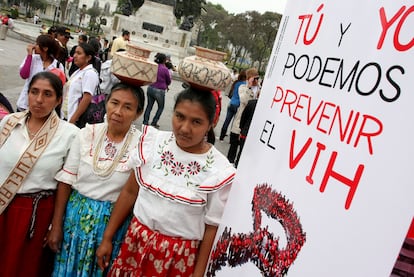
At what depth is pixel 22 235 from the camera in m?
2.29

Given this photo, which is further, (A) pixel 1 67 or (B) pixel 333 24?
(A) pixel 1 67

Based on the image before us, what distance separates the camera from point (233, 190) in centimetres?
176

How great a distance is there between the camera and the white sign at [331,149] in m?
0.94

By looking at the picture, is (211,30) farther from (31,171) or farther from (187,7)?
(31,171)

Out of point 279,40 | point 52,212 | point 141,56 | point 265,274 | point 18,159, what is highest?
point 279,40

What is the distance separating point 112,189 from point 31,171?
0.49 meters

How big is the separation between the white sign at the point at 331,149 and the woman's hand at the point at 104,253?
791mm

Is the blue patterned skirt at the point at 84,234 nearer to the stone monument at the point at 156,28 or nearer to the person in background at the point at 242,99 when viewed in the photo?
the person in background at the point at 242,99

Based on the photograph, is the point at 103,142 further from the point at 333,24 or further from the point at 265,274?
the point at 333,24

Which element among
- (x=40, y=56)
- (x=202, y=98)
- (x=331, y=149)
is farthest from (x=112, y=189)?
(x=40, y=56)

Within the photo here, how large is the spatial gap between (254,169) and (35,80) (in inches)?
62.3

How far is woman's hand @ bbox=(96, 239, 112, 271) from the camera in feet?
6.98

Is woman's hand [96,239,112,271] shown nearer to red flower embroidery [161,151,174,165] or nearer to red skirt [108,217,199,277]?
red skirt [108,217,199,277]

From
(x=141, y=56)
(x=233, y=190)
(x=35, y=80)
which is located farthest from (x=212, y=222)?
(x=35, y=80)
